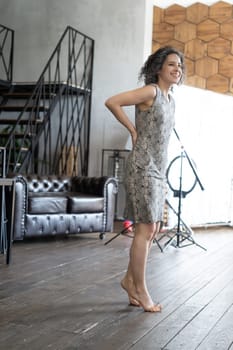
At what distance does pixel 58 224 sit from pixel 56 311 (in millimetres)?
2443

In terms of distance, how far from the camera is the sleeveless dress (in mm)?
2586

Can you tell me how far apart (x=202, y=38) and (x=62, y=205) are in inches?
141

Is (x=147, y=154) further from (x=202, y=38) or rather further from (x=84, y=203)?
(x=202, y=38)

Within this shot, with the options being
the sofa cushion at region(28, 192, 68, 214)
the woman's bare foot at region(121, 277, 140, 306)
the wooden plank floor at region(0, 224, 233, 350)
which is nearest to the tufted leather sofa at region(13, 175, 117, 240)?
the sofa cushion at region(28, 192, 68, 214)

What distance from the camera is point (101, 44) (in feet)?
23.7

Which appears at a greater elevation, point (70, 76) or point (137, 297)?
point (70, 76)

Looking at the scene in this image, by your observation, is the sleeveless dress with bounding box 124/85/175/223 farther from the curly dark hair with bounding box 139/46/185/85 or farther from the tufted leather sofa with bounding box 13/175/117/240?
the tufted leather sofa with bounding box 13/175/117/240

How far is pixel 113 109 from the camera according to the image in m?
2.62

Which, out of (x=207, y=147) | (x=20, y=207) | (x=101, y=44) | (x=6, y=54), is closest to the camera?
(x=20, y=207)

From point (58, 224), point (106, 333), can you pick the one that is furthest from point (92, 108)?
point (106, 333)

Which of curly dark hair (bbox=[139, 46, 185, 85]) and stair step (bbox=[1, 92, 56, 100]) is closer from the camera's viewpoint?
curly dark hair (bbox=[139, 46, 185, 85])

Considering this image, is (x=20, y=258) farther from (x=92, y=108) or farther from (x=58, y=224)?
(x=92, y=108)

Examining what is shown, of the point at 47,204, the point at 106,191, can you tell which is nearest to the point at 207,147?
the point at 106,191

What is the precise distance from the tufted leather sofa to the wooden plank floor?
0.96 ft
